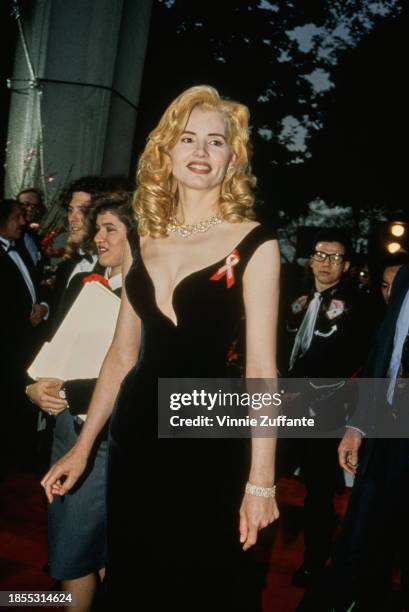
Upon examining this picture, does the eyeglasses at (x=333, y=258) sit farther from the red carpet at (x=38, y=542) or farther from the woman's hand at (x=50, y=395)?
the woman's hand at (x=50, y=395)

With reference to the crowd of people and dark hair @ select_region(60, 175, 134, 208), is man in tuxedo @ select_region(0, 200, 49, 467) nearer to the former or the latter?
dark hair @ select_region(60, 175, 134, 208)

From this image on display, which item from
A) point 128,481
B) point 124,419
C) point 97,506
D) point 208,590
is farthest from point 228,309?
point 97,506

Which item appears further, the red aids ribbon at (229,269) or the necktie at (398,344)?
the necktie at (398,344)

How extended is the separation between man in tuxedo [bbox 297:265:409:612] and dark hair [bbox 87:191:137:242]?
4.09 feet

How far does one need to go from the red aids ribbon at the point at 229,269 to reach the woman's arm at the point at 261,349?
0.13 ft

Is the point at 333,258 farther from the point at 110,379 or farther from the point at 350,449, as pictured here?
the point at 110,379

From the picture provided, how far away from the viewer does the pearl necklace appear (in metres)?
1.86

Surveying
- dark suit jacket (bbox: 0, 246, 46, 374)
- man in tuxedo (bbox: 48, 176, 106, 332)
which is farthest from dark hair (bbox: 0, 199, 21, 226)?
man in tuxedo (bbox: 48, 176, 106, 332)

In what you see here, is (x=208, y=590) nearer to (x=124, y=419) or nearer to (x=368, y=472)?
(x=124, y=419)

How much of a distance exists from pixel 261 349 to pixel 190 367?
9.1 inches

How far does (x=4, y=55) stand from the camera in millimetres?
8391

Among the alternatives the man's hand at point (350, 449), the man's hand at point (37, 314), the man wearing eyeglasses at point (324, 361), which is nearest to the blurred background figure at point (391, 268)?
the man wearing eyeglasses at point (324, 361)

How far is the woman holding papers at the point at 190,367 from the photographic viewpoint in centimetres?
166

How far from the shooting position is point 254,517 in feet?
5.16
